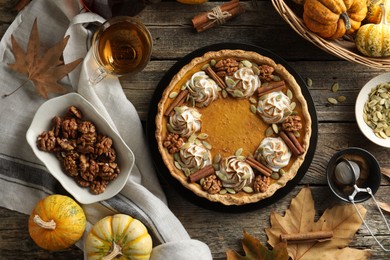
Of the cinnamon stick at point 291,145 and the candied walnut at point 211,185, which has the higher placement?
the cinnamon stick at point 291,145

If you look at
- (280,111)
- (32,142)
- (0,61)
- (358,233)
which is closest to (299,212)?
(358,233)

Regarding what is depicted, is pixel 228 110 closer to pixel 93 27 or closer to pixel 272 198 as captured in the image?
pixel 272 198

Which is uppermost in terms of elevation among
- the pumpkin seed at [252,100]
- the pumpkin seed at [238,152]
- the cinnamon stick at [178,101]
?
the cinnamon stick at [178,101]

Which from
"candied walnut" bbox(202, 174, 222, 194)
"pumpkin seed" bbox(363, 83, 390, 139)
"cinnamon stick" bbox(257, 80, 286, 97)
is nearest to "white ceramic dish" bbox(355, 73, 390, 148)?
"pumpkin seed" bbox(363, 83, 390, 139)

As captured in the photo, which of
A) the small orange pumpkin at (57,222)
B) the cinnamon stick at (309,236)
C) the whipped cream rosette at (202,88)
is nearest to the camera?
the small orange pumpkin at (57,222)

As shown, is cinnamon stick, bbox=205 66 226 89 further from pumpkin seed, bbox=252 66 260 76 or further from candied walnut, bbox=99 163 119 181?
candied walnut, bbox=99 163 119 181

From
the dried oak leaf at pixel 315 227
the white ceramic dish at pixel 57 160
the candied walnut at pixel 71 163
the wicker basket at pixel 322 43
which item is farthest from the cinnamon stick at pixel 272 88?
the candied walnut at pixel 71 163

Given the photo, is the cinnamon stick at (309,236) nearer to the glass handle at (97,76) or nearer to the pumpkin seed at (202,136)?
the pumpkin seed at (202,136)

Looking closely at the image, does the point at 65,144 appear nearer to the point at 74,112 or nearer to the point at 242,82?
the point at 74,112
